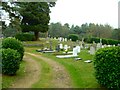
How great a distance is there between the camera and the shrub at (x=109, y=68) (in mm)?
9352

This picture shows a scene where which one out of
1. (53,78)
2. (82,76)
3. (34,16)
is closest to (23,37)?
(34,16)

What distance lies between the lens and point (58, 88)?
32.1 ft

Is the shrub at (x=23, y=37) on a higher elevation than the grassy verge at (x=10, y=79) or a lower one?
higher

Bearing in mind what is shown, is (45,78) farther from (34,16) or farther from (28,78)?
(34,16)

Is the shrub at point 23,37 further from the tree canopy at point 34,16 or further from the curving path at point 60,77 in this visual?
the curving path at point 60,77

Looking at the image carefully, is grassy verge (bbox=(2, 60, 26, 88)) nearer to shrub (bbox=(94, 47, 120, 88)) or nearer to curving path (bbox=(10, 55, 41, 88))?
curving path (bbox=(10, 55, 41, 88))

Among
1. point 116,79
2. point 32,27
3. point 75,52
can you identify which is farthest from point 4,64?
point 32,27

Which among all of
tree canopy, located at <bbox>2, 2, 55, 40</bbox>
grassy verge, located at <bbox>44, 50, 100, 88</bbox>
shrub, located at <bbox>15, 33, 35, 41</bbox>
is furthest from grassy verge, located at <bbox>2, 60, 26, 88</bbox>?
shrub, located at <bbox>15, 33, 35, 41</bbox>

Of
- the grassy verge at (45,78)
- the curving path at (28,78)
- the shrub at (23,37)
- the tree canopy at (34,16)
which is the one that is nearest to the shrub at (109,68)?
the grassy verge at (45,78)

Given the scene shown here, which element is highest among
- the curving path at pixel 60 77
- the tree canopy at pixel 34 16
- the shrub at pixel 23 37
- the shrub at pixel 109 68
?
the tree canopy at pixel 34 16

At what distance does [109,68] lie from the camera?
372 inches

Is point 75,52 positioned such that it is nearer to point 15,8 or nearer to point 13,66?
point 13,66

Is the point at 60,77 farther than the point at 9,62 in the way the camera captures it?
Yes

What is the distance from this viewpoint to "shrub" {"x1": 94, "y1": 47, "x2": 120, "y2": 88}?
935cm
